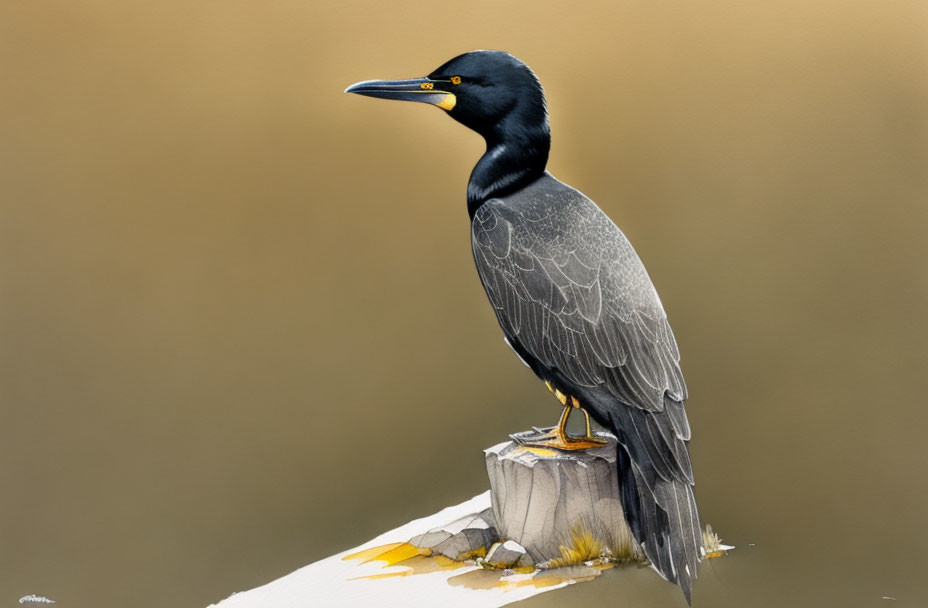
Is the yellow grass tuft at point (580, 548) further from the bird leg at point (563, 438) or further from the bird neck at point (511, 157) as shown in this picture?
the bird neck at point (511, 157)

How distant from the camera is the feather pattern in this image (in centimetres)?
195

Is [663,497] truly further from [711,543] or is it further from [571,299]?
[571,299]

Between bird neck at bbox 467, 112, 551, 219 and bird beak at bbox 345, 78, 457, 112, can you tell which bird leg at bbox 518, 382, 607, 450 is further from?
bird beak at bbox 345, 78, 457, 112

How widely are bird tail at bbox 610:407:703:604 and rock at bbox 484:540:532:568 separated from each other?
1.02 ft

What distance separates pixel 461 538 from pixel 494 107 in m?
1.10

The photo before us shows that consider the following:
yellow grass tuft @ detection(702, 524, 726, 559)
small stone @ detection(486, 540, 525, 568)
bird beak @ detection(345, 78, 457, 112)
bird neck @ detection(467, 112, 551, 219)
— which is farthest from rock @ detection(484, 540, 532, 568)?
bird beak @ detection(345, 78, 457, 112)

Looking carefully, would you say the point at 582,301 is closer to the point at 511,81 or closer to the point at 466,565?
the point at 511,81

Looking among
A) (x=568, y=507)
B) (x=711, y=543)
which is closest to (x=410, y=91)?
(x=568, y=507)

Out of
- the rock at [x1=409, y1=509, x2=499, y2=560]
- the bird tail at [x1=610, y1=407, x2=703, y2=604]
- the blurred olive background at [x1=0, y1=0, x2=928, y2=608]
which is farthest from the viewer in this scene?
the blurred olive background at [x1=0, y1=0, x2=928, y2=608]

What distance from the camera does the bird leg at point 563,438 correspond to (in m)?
2.11

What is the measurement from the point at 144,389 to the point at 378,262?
0.74 metres

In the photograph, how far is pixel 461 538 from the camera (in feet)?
7.22

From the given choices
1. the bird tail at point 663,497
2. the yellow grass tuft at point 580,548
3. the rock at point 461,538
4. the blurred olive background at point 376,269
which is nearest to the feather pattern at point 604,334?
the bird tail at point 663,497

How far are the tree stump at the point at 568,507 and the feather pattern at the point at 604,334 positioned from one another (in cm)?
→ 8
